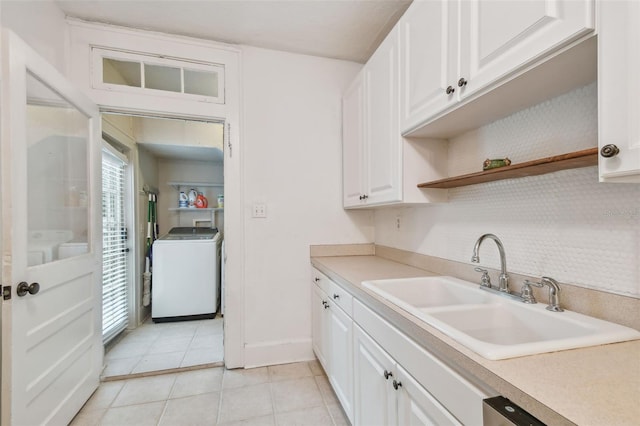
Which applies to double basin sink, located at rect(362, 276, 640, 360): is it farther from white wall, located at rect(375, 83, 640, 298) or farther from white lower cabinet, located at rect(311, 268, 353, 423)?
white lower cabinet, located at rect(311, 268, 353, 423)

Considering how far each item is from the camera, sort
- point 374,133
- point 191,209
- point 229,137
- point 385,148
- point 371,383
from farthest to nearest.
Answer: point 191,209, point 229,137, point 374,133, point 385,148, point 371,383

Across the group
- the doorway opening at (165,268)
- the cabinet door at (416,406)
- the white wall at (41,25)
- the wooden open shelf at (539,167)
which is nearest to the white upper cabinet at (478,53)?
the wooden open shelf at (539,167)

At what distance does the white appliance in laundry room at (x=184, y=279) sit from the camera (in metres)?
3.11

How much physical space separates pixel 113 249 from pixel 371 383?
102 inches

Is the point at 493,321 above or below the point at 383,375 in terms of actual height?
above

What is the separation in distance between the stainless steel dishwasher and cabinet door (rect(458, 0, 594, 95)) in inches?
33.8

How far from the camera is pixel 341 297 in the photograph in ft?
5.17

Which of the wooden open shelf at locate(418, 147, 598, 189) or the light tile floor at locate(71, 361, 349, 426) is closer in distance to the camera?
the wooden open shelf at locate(418, 147, 598, 189)

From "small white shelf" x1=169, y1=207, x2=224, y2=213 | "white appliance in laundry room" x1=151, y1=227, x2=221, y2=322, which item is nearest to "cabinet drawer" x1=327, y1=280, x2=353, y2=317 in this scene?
"white appliance in laundry room" x1=151, y1=227, x2=221, y2=322

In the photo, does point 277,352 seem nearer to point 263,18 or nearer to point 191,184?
point 263,18

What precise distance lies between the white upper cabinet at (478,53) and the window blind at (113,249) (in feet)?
8.22

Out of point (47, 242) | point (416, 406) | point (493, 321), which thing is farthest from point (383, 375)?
point (47, 242)

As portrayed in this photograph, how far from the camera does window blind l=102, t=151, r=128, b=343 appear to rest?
2.49 metres

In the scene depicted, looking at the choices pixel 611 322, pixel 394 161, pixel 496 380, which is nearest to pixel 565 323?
pixel 611 322
